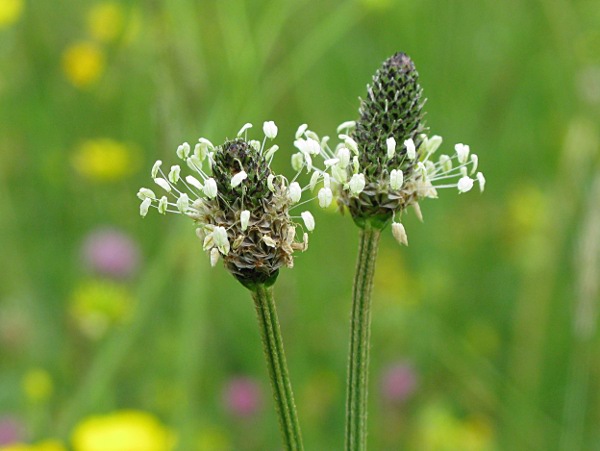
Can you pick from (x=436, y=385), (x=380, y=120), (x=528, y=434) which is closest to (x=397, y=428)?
(x=436, y=385)

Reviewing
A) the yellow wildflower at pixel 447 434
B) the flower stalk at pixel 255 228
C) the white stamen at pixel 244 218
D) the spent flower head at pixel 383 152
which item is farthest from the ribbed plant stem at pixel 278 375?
the yellow wildflower at pixel 447 434

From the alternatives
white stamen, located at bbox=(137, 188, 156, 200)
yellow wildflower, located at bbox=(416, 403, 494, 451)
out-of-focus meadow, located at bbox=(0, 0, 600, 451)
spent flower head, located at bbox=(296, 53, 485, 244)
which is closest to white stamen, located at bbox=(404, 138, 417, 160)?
spent flower head, located at bbox=(296, 53, 485, 244)

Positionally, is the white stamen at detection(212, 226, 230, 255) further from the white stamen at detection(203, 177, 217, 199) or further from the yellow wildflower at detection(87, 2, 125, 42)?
the yellow wildflower at detection(87, 2, 125, 42)

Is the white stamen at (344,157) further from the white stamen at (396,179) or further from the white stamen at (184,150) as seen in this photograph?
the white stamen at (184,150)

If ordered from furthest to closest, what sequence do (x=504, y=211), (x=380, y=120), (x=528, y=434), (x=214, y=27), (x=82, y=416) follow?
(x=214, y=27)
(x=504, y=211)
(x=528, y=434)
(x=82, y=416)
(x=380, y=120)

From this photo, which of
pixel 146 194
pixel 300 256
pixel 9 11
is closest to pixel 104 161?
pixel 9 11

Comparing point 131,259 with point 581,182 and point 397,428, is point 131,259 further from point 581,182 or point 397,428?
point 581,182

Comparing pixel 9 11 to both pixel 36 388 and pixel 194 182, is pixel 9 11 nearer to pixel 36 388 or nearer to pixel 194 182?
pixel 36 388
